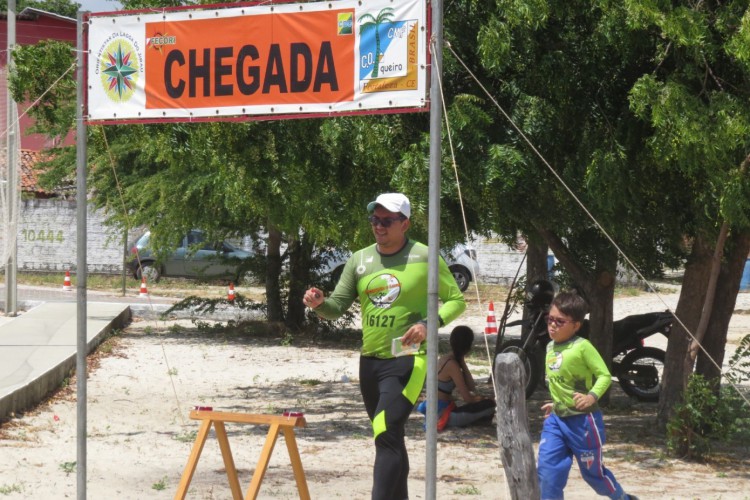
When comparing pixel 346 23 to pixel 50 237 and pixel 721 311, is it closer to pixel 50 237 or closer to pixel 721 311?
pixel 721 311

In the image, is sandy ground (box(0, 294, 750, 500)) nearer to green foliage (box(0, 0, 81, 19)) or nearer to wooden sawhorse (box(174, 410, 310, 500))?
wooden sawhorse (box(174, 410, 310, 500))

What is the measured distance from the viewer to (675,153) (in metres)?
7.35

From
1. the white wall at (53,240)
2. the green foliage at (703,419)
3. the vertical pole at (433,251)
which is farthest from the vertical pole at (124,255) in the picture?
the vertical pole at (433,251)

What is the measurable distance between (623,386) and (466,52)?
15.7ft

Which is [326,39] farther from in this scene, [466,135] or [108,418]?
[108,418]

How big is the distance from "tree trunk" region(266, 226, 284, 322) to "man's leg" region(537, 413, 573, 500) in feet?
39.2

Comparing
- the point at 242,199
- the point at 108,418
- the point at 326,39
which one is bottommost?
the point at 108,418

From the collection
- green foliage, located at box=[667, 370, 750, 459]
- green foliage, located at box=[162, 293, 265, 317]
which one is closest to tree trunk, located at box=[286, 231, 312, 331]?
green foliage, located at box=[162, 293, 265, 317]

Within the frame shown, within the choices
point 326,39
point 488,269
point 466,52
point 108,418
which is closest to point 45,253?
point 488,269

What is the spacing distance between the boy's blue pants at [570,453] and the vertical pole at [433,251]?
1091 mm

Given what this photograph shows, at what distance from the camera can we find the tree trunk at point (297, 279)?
57.8 ft

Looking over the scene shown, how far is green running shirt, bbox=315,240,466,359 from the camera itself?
19.4 ft

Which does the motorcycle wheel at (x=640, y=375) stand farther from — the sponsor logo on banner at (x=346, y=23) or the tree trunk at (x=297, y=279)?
the sponsor logo on banner at (x=346, y=23)

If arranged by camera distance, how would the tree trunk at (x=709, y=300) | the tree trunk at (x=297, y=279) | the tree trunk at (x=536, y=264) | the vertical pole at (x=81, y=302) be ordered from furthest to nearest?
the tree trunk at (x=297, y=279) → the tree trunk at (x=536, y=264) → the tree trunk at (x=709, y=300) → the vertical pole at (x=81, y=302)
